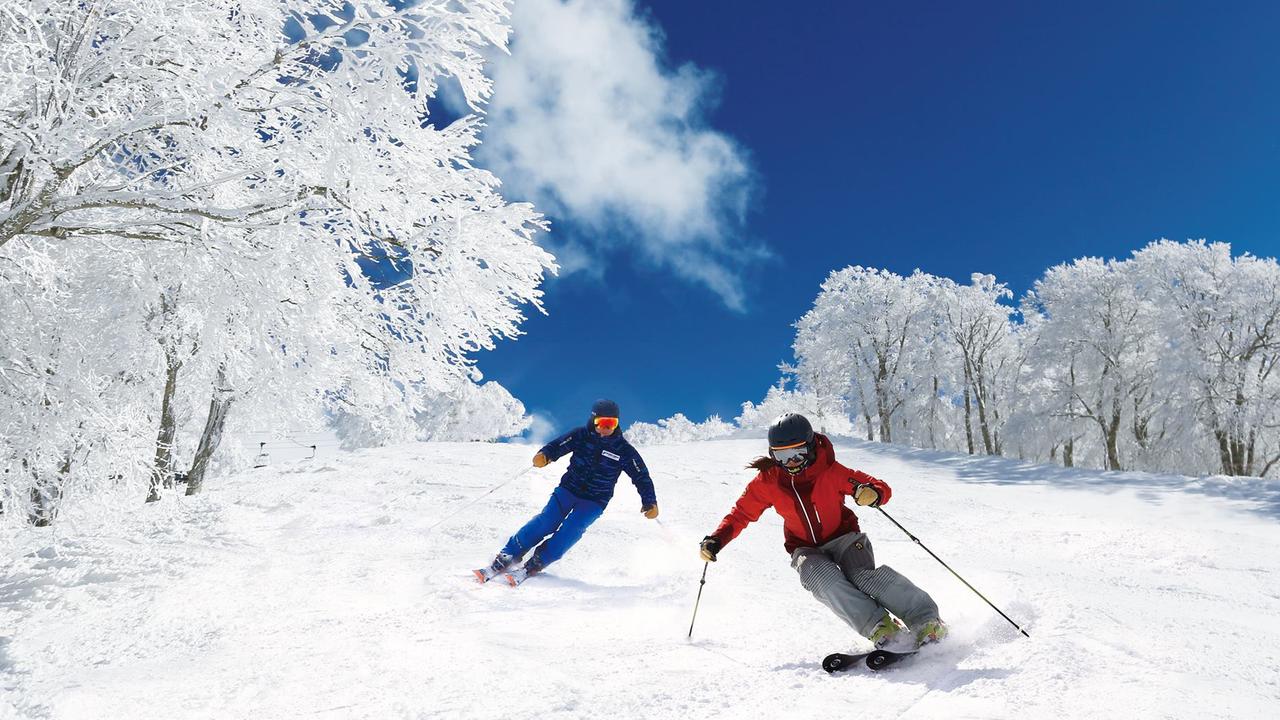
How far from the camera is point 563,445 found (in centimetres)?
635

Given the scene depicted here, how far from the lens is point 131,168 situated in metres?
6.80

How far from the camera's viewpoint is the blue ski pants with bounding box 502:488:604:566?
18.8ft

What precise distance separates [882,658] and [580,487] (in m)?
3.40

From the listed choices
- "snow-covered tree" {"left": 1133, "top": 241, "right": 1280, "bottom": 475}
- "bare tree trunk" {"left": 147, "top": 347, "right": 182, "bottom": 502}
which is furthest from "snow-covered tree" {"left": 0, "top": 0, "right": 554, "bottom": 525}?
"snow-covered tree" {"left": 1133, "top": 241, "right": 1280, "bottom": 475}

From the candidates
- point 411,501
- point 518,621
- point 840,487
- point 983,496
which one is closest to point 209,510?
point 411,501

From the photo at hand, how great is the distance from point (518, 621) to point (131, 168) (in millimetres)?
6415

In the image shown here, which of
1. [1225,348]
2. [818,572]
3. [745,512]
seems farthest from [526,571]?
[1225,348]

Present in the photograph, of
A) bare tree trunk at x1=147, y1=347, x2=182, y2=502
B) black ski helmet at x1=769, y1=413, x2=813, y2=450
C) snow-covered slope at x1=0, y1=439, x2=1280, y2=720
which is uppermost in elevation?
bare tree trunk at x1=147, y1=347, x2=182, y2=502

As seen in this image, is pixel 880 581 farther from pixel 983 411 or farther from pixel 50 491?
pixel 983 411

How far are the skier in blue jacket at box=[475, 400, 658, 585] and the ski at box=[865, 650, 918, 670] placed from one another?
9.57 feet

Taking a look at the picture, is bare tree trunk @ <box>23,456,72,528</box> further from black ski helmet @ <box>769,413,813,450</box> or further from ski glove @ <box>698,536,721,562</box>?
black ski helmet @ <box>769,413,813,450</box>

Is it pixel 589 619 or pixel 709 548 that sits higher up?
pixel 709 548

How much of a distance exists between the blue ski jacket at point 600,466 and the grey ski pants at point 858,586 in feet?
7.62

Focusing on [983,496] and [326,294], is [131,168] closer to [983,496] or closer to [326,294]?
[326,294]
